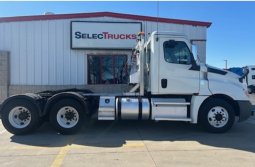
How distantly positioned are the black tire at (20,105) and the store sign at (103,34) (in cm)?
496

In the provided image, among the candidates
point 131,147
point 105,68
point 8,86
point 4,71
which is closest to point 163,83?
point 131,147

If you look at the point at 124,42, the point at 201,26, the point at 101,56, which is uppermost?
the point at 201,26

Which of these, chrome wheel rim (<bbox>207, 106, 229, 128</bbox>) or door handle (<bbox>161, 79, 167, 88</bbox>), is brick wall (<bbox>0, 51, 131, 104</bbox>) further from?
chrome wheel rim (<bbox>207, 106, 229, 128</bbox>)

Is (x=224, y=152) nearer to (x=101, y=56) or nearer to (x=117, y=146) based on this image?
(x=117, y=146)

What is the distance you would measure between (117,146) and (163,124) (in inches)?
117

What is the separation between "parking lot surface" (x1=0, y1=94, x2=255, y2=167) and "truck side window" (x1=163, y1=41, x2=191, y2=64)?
7.66 feet

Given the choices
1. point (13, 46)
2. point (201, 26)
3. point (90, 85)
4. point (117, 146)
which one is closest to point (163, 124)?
point (117, 146)

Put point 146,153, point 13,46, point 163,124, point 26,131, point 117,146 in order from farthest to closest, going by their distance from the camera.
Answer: point 13,46, point 163,124, point 26,131, point 117,146, point 146,153

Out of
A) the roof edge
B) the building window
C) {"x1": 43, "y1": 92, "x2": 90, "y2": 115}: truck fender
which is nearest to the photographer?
{"x1": 43, "y1": 92, "x2": 90, "y2": 115}: truck fender

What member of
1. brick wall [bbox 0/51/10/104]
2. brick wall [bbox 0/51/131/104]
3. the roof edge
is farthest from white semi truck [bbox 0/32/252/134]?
brick wall [bbox 0/51/10/104]

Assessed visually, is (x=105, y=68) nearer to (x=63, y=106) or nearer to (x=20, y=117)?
(x=63, y=106)

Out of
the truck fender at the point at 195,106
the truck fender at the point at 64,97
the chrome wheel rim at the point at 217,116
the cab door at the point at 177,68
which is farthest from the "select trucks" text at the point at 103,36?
the chrome wheel rim at the point at 217,116

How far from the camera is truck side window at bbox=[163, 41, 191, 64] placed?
6.22 metres

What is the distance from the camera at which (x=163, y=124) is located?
24.8 feet
